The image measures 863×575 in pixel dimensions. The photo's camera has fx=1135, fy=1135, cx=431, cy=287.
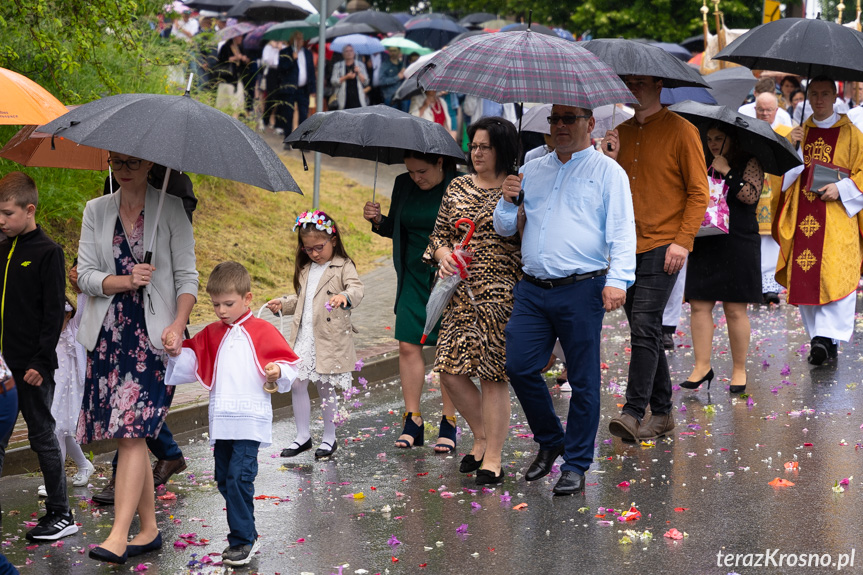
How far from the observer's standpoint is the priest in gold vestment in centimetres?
912

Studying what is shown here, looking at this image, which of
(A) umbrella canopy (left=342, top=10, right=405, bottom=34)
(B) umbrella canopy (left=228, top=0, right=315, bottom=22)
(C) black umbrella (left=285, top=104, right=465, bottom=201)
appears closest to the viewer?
(C) black umbrella (left=285, top=104, right=465, bottom=201)

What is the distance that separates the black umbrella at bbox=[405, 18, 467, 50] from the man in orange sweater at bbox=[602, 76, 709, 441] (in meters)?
20.1

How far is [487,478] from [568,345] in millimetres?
882

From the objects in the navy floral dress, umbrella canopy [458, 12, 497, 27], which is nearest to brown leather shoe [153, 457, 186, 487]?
the navy floral dress

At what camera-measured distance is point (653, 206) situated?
7.03 metres

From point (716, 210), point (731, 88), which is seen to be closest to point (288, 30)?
point (731, 88)

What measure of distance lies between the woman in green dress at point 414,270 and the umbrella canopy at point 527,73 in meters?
1.32

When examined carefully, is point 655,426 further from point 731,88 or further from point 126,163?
point 731,88

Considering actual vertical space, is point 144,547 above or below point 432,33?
below

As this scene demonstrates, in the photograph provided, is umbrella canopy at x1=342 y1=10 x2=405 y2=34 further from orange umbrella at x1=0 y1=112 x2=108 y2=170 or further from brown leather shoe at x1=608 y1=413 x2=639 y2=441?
orange umbrella at x1=0 y1=112 x2=108 y2=170

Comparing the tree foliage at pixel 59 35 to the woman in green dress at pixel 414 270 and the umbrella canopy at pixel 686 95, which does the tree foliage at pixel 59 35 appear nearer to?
the woman in green dress at pixel 414 270

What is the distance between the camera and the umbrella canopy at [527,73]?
548 centimetres

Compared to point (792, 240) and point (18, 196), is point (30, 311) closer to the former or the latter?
point (18, 196)

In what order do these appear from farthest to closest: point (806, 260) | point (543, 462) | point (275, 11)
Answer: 1. point (275, 11)
2. point (806, 260)
3. point (543, 462)
